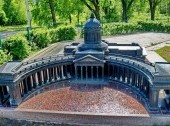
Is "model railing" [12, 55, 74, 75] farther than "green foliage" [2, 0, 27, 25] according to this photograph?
No

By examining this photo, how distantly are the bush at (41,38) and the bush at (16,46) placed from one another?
7.13 metres

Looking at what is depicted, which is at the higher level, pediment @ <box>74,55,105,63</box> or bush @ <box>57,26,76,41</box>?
bush @ <box>57,26,76,41</box>

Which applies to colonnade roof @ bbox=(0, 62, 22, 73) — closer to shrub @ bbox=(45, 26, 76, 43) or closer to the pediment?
the pediment

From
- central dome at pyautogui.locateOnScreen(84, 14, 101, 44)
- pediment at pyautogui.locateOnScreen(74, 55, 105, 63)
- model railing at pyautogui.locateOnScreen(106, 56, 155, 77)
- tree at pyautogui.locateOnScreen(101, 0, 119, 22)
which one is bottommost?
model railing at pyautogui.locateOnScreen(106, 56, 155, 77)

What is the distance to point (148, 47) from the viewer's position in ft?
220

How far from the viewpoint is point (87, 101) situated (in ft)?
129

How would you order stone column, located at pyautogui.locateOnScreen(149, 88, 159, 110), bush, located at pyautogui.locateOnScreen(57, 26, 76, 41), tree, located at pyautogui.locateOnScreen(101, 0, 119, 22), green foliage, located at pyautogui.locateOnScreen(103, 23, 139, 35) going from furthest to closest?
tree, located at pyautogui.locateOnScreen(101, 0, 119, 22) → green foliage, located at pyautogui.locateOnScreen(103, 23, 139, 35) → bush, located at pyautogui.locateOnScreen(57, 26, 76, 41) → stone column, located at pyautogui.locateOnScreen(149, 88, 159, 110)

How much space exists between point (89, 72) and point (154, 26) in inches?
1769

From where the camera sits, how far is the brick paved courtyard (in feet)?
122

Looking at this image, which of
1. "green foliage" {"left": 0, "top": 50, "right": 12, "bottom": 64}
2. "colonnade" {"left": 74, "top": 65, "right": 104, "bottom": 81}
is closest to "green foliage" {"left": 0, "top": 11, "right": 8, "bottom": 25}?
"green foliage" {"left": 0, "top": 50, "right": 12, "bottom": 64}

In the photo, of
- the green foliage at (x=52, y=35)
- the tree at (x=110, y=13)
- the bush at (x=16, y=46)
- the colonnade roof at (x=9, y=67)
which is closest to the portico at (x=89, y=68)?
the colonnade roof at (x=9, y=67)

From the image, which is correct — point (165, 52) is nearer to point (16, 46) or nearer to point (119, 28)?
point (119, 28)

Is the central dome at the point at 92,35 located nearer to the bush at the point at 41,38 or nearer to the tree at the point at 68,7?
the bush at the point at 41,38

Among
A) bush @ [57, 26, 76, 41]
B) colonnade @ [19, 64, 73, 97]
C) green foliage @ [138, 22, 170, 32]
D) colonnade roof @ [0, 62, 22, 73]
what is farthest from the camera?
green foliage @ [138, 22, 170, 32]
